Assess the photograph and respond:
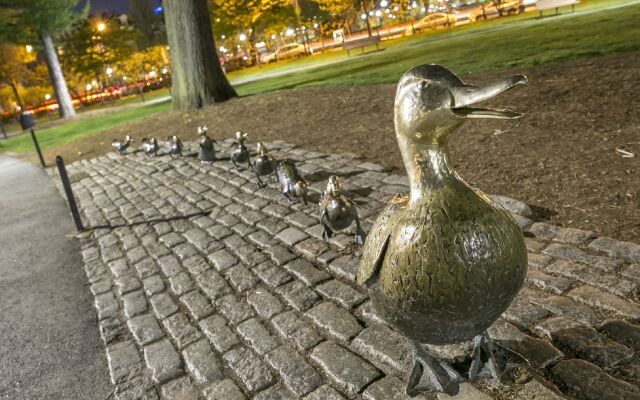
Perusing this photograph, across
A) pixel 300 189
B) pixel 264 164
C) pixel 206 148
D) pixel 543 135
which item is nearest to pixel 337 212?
pixel 300 189

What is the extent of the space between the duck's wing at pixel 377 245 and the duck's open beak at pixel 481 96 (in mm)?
606

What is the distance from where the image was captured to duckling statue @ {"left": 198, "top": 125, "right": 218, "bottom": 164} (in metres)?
8.50

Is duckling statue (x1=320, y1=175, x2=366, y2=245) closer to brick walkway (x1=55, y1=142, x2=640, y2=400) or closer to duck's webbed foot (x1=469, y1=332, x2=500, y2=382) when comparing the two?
brick walkway (x1=55, y1=142, x2=640, y2=400)

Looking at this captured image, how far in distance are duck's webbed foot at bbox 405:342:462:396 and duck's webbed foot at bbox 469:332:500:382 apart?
9cm

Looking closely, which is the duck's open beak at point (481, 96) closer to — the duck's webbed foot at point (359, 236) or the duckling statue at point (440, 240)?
the duckling statue at point (440, 240)

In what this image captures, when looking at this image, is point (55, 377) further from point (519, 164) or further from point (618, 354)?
point (519, 164)

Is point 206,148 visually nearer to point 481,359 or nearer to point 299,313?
point 299,313

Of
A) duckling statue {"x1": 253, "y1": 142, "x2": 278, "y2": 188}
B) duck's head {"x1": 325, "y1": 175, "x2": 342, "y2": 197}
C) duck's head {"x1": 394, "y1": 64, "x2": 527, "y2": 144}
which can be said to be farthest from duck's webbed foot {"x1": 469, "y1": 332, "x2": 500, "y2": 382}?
duckling statue {"x1": 253, "y1": 142, "x2": 278, "y2": 188}

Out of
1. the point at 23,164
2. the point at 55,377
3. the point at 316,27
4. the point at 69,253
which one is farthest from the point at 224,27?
the point at 55,377

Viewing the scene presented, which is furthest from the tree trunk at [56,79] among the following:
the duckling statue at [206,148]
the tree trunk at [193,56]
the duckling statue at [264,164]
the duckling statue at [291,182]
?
the duckling statue at [291,182]

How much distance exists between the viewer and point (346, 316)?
346 cm

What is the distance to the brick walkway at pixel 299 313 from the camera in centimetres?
270

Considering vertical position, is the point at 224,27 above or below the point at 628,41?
above

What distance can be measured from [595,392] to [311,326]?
182 cm
